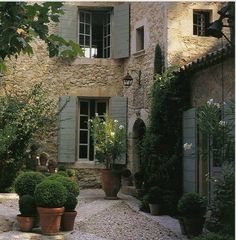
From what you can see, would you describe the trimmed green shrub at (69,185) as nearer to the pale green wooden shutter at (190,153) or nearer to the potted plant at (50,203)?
the potted plant at (50,203)

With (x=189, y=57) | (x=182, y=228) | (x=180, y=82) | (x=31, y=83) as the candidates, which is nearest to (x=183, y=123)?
(x=180, y=82)

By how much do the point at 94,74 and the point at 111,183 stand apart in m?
3.49

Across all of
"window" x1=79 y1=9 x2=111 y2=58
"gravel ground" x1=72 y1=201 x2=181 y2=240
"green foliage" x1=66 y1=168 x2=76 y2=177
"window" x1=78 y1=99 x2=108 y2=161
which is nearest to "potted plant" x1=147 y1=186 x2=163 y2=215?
"gravel ground" x1=72 y1=201 x2=181 y2=240

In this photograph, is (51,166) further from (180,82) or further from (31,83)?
(180,82)

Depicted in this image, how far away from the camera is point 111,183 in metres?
9.96

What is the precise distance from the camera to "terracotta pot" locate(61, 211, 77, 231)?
7004 mm

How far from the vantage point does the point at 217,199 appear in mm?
5902

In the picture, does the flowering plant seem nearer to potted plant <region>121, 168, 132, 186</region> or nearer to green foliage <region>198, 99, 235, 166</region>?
potted plant <region>121, 168, 132, 186</region>

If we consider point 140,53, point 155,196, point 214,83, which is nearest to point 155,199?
point 155,196

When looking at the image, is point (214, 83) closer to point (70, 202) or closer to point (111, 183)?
point (70, 202)

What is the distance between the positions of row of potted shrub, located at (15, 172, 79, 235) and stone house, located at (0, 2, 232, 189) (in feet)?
13.4

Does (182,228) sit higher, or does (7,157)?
(7,157)

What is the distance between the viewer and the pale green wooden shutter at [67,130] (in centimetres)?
1175

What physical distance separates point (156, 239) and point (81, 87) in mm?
6215
